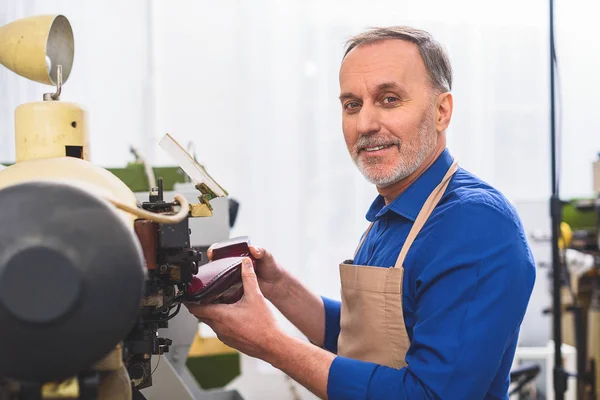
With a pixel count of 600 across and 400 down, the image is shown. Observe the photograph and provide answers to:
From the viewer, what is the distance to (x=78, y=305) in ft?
1.76

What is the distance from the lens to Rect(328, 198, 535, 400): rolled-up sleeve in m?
0.96

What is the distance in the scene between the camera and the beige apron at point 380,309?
42.9 inches

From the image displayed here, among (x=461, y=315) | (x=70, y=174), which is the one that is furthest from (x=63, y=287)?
(x=461, y=315)

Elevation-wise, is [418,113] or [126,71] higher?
[126,71]

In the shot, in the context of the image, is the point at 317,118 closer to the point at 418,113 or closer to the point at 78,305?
the point at 418,113

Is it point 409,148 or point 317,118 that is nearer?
point 409,148

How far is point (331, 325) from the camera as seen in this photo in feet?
4.86

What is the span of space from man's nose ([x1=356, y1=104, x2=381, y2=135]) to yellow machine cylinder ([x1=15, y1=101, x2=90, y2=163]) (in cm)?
54

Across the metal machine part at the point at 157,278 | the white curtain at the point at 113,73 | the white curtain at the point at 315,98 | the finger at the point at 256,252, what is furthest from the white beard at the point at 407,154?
the white curtain at the point at 113,73

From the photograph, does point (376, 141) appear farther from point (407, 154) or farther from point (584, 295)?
point (584, 295)

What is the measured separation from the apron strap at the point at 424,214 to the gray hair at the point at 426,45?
8.0 inches

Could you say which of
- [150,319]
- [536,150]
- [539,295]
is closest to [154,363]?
[150,319]

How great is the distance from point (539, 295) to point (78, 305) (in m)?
2.57

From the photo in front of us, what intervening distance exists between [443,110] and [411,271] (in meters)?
0.37
